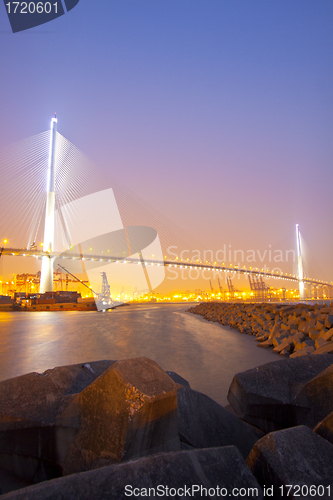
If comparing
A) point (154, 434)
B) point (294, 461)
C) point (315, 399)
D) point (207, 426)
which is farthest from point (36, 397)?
point (315, 399)

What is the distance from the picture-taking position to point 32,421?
5.14 feet

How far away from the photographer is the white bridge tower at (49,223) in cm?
3362

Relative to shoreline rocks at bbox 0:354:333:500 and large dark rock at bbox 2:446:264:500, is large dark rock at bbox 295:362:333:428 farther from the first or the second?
large dark rock at bbox 2:446:264:500

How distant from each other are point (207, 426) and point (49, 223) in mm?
34943

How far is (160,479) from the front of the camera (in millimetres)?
956

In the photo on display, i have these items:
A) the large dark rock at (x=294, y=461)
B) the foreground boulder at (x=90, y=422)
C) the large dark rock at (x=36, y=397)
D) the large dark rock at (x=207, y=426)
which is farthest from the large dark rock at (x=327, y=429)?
the large dark rock at (x=36, y=397)

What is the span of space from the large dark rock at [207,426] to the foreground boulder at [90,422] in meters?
0.20

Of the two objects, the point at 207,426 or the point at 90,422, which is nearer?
the point at 90,422

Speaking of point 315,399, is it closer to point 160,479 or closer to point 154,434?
point 154,434

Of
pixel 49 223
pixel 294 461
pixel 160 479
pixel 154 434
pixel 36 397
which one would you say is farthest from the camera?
pixel 49 223

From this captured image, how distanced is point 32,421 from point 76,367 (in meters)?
0.57

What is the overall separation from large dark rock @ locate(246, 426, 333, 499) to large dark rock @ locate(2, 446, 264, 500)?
0.12m

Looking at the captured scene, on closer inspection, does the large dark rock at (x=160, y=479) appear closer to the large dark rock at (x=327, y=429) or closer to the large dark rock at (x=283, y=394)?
the large dark rock at (x=327, y=429)

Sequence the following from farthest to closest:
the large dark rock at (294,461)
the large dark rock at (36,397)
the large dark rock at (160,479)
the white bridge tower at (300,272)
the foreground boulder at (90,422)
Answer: the white bridge tower at (300,272) < the large dark rock at (36,397) < the foreground boulder at (90,422) < the large dark rock at (294,461) < the large dark rock at (160,479)
